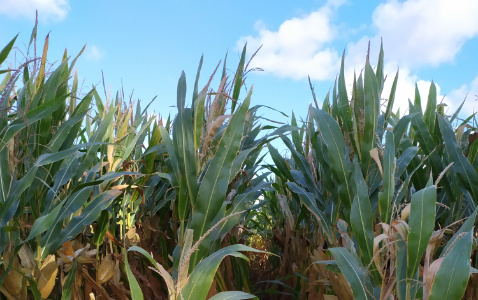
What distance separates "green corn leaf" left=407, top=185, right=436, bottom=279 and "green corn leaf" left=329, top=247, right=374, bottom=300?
13 cm

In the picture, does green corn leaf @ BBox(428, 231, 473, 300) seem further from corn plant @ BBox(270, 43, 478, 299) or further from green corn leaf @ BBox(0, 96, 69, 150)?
green corn leaf @ BBox(0, 96, 69, 150)

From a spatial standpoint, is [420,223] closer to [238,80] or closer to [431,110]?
[238,80]

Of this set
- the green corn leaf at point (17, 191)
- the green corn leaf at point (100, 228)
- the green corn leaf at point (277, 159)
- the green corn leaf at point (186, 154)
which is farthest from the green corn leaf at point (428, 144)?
the green corn leaf at point (17, 191)

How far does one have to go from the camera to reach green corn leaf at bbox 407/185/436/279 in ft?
2.77

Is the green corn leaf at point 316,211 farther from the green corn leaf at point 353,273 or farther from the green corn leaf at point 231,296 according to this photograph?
the green corn leaf at point 231,296

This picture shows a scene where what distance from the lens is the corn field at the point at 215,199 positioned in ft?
2.91

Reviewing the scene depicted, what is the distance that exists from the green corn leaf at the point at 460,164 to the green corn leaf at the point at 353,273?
576mm

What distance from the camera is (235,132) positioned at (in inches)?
43.9

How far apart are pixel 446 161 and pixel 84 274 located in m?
1.24

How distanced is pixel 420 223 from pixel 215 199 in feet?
1.57

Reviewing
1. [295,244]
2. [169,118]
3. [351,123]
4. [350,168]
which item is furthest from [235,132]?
[169,118]

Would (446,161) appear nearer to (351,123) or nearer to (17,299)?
(351,123)

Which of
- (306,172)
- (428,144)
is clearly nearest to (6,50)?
(306,172)

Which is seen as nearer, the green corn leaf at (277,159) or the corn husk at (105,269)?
the corn husk at (105,269)
